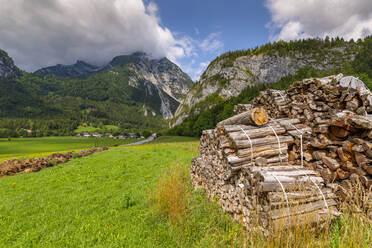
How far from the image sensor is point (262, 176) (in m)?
3.52

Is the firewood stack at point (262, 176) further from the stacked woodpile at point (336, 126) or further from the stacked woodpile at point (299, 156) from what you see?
the stacked woodpile at point (336, 126)

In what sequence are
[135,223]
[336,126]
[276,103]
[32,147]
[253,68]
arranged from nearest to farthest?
1. [336,126]
2. [135,223]
3. [276,103]
4. [32,147]
5. [253,68]

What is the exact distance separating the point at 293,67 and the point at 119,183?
447 feet

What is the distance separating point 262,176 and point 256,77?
13494 centimetres

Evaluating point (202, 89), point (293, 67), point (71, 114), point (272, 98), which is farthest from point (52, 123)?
point (293, 67)

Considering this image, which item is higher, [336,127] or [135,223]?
[336,127]

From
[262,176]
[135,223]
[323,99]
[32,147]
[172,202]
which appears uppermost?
[323,99]

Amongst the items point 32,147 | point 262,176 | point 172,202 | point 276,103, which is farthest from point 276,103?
point 32,147

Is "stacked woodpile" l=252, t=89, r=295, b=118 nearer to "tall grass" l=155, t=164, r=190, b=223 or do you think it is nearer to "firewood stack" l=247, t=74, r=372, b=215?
"firewood stack" l=247, t=74, r=372, b=215

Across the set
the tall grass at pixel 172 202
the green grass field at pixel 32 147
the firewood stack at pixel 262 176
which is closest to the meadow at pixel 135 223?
the tall grass at pixel 172 202

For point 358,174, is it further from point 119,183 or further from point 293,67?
point 293,67

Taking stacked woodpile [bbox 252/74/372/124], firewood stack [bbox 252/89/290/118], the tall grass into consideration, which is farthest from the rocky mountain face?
the tall grass

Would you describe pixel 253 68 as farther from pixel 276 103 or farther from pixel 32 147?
pixel 32 147

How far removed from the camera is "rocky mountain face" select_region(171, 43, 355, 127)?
99.2 meters
